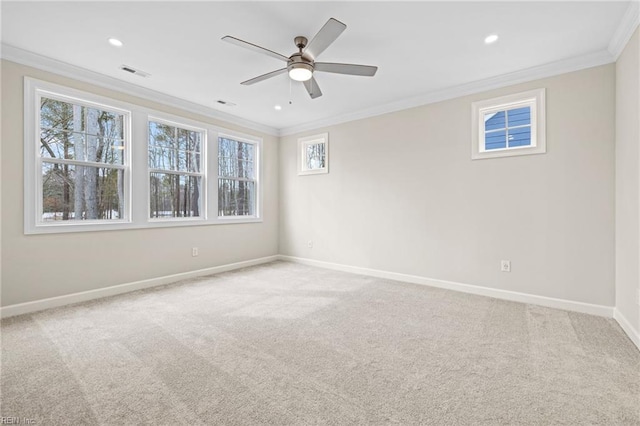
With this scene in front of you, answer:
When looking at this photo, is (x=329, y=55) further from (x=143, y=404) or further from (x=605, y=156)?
(x=143, y=404)

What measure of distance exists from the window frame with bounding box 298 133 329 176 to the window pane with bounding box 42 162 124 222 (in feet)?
9.75

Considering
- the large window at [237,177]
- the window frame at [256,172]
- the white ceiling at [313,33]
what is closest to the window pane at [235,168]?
the large window at [237,177]

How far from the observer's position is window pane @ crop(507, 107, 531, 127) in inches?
141

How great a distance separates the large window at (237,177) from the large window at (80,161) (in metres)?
1.55

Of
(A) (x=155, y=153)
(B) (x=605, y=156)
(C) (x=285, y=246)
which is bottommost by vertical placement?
(C) (x=285, y=246)

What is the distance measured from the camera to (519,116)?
11.9ft

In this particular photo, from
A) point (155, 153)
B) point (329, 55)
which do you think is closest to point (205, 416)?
point (329, 55)

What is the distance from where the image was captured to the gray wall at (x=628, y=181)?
247cm

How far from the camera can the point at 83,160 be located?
359 centimetres

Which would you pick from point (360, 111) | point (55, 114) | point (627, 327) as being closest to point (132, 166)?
point (55, 114)

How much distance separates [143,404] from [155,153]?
3.52 m

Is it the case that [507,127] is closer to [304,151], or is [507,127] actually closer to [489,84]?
[489,84]

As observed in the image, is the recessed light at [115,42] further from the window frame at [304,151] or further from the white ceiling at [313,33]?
the window frame at [304,151]

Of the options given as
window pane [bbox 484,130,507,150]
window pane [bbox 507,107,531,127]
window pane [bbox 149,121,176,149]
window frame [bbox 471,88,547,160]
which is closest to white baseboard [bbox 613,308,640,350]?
window frame [bbox 471,88,547,160]
